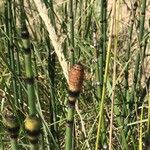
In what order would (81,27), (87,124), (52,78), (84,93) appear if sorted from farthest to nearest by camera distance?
1. (81,27)
2. (84,93)
3. (87,124)
4. (52,78)

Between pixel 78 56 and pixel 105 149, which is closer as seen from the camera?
pixel 105 149

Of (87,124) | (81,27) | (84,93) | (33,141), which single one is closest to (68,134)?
(33,141)

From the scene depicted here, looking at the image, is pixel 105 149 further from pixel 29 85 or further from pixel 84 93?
pixel 29 85

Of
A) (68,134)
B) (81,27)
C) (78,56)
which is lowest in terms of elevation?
(68,134)

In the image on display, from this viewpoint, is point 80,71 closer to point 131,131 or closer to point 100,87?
point 100,87

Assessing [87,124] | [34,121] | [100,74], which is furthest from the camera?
[87,124]

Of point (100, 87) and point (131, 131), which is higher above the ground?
point (100, 87)

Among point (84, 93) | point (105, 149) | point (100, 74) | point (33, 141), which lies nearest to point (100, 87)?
point (100, 74)
